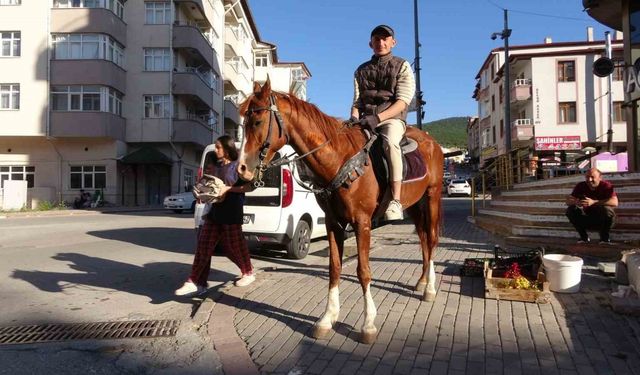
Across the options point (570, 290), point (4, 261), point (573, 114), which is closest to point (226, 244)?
point (570, 290)

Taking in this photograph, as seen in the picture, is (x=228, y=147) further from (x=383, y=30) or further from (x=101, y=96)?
(x=101, y=96)

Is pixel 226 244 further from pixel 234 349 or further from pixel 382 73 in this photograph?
pixel 382 73

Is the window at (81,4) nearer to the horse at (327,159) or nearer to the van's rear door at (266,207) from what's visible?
the van's rear door at (266,207)

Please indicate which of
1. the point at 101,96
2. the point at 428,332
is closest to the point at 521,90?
the point at 101,96

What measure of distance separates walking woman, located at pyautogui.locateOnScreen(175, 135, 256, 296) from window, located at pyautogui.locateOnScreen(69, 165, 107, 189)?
97.7 feet

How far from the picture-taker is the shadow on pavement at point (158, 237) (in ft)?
37.3

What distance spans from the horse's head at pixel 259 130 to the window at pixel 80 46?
31.5 meters

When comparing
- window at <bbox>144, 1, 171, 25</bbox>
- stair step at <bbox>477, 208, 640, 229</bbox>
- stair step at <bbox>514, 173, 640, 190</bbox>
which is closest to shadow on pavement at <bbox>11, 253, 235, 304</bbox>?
stair step at <bbox>477, 208, 640, 229</bbox>

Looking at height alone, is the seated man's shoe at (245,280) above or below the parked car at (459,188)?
below

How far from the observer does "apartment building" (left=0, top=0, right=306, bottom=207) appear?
31.3m

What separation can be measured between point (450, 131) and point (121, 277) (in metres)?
141

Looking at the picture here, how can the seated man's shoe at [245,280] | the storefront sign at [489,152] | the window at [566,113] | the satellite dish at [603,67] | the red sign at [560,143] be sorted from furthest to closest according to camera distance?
the storefront sign at [489,152]
the window at [566,113]
the red sign at [560,143]
the satellite dish at [603,67]
the seated man's shoe at [245,280]

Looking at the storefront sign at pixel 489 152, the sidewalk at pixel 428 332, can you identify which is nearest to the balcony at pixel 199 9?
the storefront sign at pixel 489 152

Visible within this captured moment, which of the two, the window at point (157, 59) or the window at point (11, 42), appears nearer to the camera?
the window at point (11, 42)
